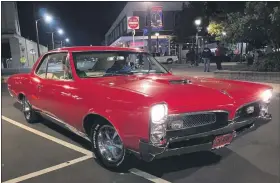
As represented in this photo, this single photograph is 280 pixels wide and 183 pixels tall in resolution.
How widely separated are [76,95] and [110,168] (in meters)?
1.11

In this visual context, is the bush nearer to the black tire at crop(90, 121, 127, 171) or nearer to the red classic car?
the red classic car

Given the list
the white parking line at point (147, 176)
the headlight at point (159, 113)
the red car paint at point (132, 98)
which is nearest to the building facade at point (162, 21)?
the red car paint at point (132, 98)

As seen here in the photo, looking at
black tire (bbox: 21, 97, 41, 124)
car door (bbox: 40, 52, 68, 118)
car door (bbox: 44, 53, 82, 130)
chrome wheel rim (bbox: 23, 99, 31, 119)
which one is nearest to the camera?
car door (bbox: 44, 53, 82, 130)

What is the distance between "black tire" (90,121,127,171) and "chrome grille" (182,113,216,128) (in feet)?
2.77

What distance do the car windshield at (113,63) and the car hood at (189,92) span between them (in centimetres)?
58

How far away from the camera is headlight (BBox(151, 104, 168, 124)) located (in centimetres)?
341

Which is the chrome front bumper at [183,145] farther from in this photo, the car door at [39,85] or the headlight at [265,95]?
the car door at [39,85]

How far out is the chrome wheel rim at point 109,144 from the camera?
13.7 feet

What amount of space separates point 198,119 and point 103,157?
4.83ft

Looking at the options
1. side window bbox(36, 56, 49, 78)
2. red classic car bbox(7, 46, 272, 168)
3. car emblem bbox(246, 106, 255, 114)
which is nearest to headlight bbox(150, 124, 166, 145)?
red classic car bbox(7, 46, 272, 168)

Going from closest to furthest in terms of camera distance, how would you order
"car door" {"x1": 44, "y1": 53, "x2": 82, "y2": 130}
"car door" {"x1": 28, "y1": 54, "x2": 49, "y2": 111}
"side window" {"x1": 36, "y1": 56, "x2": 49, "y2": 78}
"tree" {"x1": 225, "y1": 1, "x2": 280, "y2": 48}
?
1. "car door" {"x1": 44, "y1": 53, "x2": 82, "y2": 130}
2. "car door" {"x1": 28, "y1": 54, "x2": 49, "y2": 111}
3. "side window" {"x1": 36, "y1": 56, "x2": 49, "y2": 78}
4. "tree" {"x1": 225, "y1": 1, "x2": 280, "y2": 48}

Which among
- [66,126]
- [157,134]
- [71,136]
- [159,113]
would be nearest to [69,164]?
[66,126]

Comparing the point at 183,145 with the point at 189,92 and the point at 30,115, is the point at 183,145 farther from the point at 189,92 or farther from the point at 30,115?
the point at 30,115

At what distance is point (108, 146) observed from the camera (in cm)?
431
